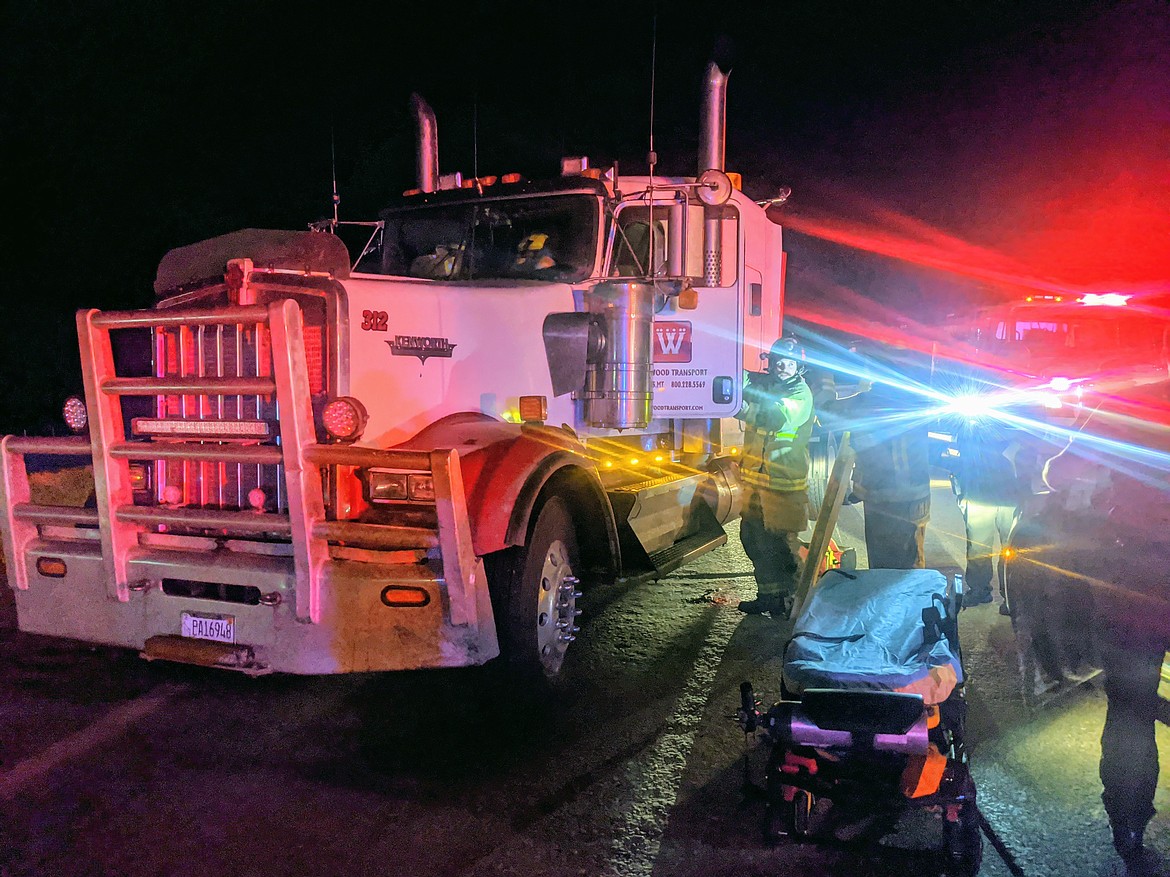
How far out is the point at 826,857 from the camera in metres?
2.95

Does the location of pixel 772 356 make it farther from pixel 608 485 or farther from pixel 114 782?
pixel 114 782

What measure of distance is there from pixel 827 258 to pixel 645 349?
2568 cm

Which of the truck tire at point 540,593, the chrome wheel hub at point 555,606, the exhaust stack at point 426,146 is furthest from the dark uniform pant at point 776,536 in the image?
the exhaust stack at point 426,146

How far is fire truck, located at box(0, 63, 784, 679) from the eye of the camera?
342 cm

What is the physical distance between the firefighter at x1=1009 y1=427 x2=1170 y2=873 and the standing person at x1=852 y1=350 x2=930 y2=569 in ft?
5.91

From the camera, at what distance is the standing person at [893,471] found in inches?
205

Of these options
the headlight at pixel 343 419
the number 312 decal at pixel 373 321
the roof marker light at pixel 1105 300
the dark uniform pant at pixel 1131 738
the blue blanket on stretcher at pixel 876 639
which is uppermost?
the roof marker light at pixel 1105 300

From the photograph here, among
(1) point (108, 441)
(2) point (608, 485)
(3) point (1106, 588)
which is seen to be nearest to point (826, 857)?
(3) point (1106, 588)

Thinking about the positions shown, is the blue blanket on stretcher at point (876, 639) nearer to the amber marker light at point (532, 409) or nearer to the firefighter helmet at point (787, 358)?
the amber marker light at point (532, 409)

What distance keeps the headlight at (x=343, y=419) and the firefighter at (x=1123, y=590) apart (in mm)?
2834

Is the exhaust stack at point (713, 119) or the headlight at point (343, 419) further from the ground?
the exhaust stack at point (713, 119)

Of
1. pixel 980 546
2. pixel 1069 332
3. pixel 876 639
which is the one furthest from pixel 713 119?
pixel 1069 332

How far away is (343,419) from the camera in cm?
348

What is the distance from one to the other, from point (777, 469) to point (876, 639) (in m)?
2.53
